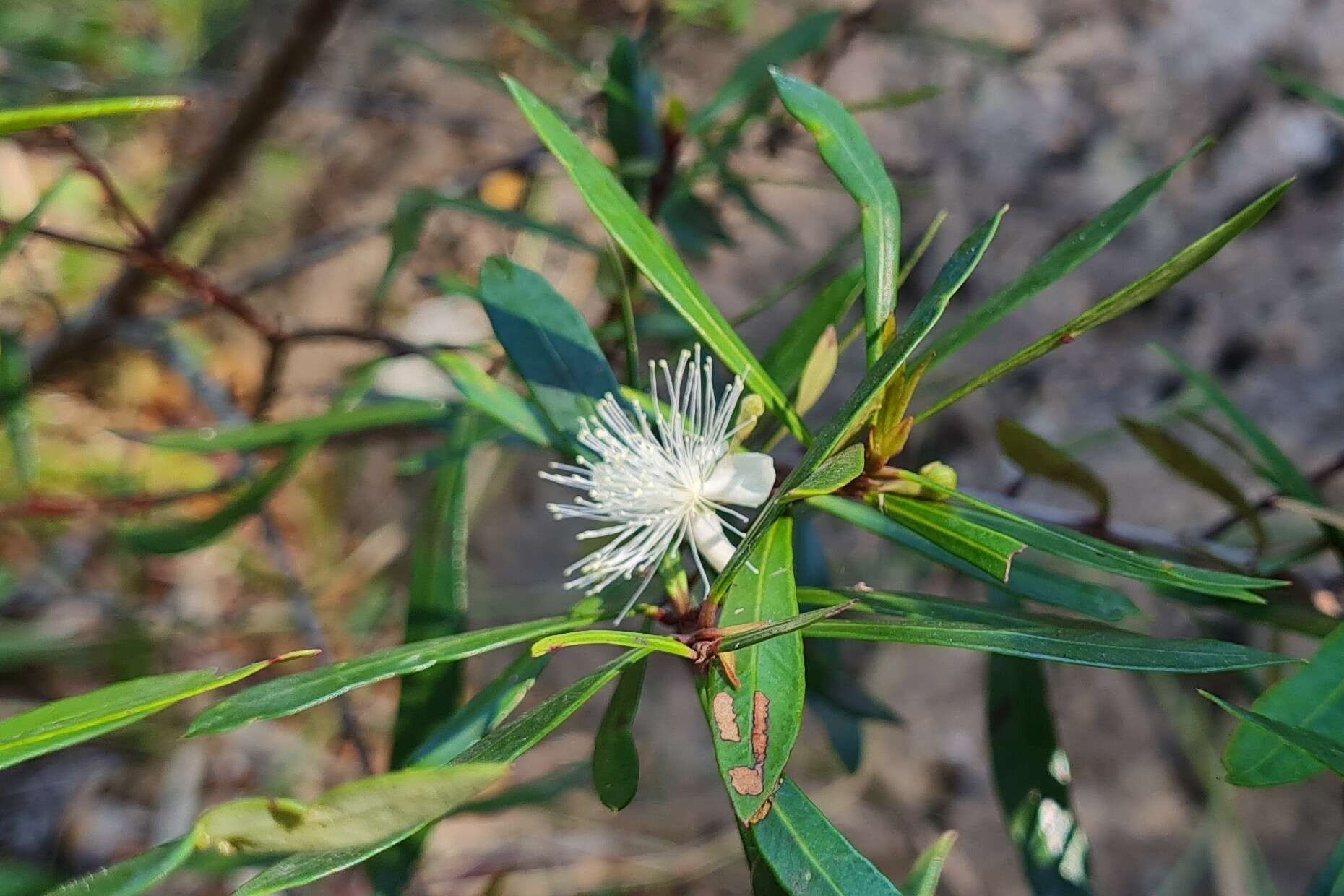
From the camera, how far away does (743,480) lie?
579mm

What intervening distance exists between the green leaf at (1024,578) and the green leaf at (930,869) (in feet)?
0.51

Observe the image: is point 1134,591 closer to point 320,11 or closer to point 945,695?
point 945,695

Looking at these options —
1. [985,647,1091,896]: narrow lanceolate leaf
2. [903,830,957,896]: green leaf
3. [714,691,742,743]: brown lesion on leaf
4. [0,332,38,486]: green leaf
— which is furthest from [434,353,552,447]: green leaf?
[0,332,38,486]: green leaf

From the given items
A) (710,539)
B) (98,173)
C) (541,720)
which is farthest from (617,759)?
(98,173)

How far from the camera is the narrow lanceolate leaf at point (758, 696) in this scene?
0.43 meters

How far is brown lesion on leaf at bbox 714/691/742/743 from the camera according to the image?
0.45 meters

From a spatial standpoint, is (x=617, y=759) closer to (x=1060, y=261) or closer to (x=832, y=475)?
(x=832, y=475)

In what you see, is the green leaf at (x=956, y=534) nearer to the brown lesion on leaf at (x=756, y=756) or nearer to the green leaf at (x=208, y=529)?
the brown lesion on leaf at (x=756, y=756)

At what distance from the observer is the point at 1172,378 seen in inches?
51.4

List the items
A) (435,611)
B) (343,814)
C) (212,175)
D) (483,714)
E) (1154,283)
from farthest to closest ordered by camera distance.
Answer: (212,175) < (435,611) < (483,714) < (1154,283) < (343,814)

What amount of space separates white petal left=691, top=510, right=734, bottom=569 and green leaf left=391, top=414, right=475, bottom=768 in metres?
0.21

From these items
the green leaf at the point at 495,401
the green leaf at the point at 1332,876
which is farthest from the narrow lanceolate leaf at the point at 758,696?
the green leaf at the point at 1332,876

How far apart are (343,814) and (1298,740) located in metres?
0.45

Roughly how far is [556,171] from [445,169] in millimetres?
325
